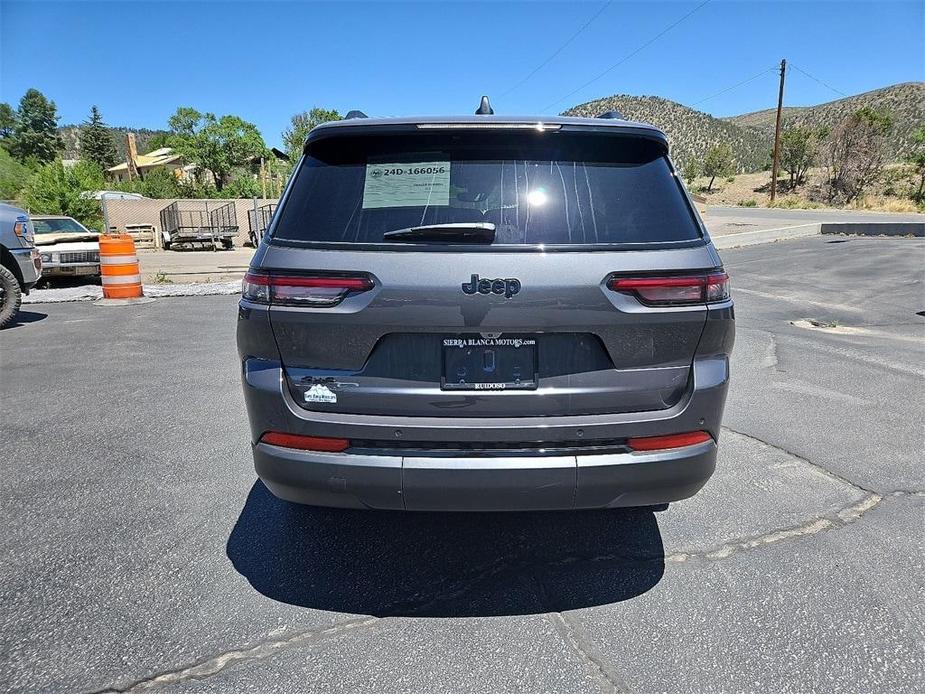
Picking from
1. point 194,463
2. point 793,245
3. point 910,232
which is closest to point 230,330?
point 194,463

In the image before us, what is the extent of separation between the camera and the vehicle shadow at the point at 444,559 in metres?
2.52

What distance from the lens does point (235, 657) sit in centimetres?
219

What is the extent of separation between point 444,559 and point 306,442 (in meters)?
0.95

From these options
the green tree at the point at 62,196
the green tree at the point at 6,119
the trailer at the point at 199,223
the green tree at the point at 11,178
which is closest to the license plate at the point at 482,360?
the trailer at the point at 199,223

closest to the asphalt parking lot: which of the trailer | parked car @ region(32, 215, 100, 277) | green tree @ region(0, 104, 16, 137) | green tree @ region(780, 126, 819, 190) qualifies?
parked car @ region(32, 215, 100, 277)

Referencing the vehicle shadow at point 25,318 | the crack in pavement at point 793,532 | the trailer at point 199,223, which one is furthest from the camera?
the trailer at point 199,223

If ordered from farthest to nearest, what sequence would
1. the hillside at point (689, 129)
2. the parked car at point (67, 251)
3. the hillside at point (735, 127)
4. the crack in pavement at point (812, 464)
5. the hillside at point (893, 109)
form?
the hillside at point (689, 129) < the hillside at point (735, 127) < the hillside at point (893, 109) < the parked car at point (67, 251) < the crack in pavement at point (812, 464)

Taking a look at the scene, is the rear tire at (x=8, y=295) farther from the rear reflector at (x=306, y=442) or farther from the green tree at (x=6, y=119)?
the green tree at (x=6, y=119)

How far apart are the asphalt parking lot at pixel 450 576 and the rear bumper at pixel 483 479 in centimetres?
51

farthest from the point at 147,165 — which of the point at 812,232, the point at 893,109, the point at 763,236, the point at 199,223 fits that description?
the point at 893,109

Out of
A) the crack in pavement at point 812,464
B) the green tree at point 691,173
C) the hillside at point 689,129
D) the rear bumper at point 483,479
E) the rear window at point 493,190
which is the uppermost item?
the hillside at point 689,129

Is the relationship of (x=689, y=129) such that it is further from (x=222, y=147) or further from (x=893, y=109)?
(x=222, y=147)

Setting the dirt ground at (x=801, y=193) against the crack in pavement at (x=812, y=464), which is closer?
the crack in pavement at (x=812, y=464)

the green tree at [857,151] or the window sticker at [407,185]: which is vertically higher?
the green tree at [857,151]
